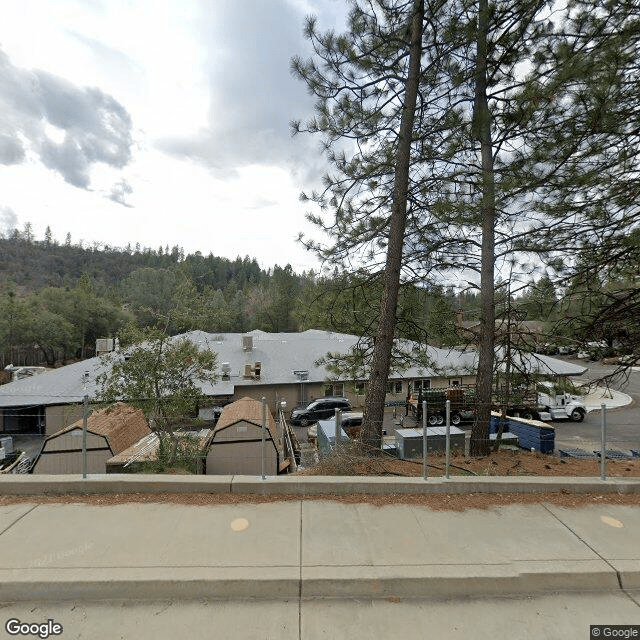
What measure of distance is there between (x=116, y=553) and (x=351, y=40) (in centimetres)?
855

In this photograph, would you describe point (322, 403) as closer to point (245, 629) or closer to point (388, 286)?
point (388, 286)

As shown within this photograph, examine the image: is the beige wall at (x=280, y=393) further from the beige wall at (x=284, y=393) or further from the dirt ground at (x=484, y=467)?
the dirt ground at (x=484, y=467)

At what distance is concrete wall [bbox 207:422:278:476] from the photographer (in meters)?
11.4

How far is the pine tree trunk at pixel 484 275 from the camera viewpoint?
7.87 m

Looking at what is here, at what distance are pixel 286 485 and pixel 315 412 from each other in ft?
55.2

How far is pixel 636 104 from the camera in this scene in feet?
22.0

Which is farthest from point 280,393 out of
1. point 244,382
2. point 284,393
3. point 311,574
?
point 311,574

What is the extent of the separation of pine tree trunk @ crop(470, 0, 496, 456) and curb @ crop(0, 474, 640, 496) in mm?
3530

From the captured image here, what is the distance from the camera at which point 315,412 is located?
2147 centimetres

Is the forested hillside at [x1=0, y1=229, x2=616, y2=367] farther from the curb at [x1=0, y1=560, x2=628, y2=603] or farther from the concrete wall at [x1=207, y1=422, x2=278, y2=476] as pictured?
the curb at [x1=0, y1=560, x2=628, y2=603]

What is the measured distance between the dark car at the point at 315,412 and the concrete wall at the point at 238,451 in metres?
9.42

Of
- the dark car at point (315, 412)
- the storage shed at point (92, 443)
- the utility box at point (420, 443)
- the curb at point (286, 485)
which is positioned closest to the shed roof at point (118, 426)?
the storage shed at point (92, 443)

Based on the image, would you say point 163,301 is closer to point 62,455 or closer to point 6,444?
point 62,455

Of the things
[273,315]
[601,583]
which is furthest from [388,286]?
[273,315]
